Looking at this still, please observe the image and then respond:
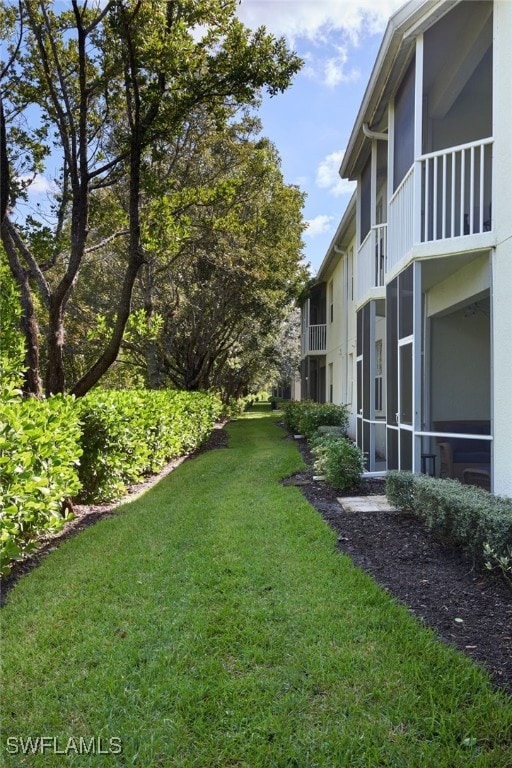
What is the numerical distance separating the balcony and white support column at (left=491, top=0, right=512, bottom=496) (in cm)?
27

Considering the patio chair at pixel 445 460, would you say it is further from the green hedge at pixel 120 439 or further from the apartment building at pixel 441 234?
the green hedge at pixel 120 439

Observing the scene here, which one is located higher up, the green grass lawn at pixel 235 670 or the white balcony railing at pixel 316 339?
the white balcony railing at pixel 316 339

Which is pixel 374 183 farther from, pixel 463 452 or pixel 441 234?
pixel 463 452

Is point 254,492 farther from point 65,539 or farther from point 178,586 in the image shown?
point 178,586

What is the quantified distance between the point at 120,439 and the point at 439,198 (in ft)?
18.4

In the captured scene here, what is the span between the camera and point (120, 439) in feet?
24.4

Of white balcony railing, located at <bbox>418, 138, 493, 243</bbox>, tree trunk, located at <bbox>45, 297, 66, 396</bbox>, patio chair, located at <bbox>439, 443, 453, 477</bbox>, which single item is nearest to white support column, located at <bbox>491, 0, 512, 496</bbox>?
white balcony railing, located at <bbox>418, 138, 493, 243</bbox>

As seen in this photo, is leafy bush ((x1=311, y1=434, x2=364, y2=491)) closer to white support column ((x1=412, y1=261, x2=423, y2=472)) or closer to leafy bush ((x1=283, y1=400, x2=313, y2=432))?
white support column ((x1=412, y1=261, x2=423, y2=472))

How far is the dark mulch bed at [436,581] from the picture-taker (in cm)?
312

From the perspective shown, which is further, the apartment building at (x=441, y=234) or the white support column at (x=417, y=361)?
the white support column at (x=417, y=361)

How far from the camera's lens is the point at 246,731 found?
2.43 m

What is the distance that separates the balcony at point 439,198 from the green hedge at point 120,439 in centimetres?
475

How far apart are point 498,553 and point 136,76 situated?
6.62 m

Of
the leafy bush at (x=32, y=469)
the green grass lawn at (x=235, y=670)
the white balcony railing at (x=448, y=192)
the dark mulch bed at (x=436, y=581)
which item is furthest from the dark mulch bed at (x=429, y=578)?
the white balcony railing at (x=448, y=192)
